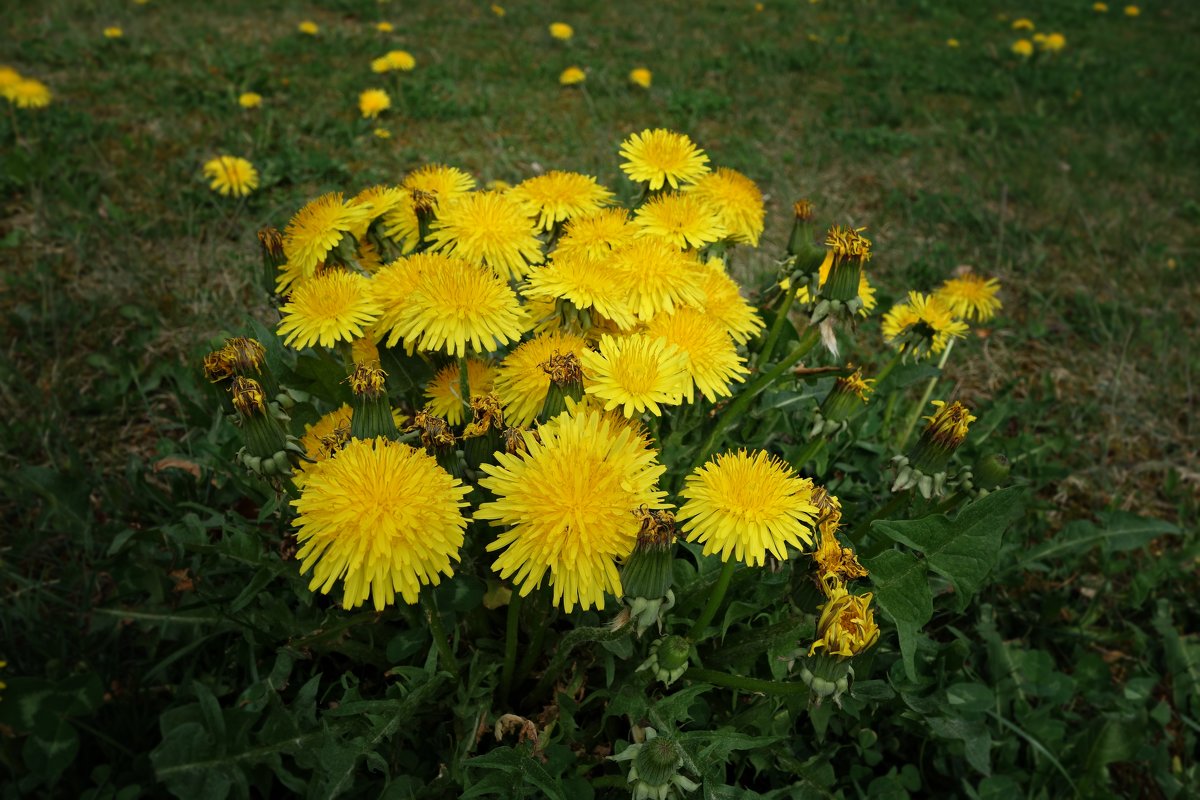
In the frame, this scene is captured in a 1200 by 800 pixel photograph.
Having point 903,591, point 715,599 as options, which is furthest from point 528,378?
point 903,591

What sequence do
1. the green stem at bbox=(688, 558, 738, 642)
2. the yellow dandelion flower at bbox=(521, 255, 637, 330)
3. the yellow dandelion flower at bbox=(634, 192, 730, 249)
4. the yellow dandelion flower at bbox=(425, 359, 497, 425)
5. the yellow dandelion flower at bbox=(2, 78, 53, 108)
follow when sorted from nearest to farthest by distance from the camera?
1. the green stem at bbox=(688, 558, 738, 642)
2. the yellow dandelion flower at bbox=(521, 255, 637, 330)
3. the yellow dandelion flower at bbox=(425, 359, 497, 425)
4. the yellow dandelion flower at bbox=(634, 192, 730, 249)
5. the yellow dandelion flower at bbox=(2, 78, 53, 108)

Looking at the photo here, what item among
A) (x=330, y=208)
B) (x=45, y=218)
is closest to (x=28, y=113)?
(x=45, y=218)

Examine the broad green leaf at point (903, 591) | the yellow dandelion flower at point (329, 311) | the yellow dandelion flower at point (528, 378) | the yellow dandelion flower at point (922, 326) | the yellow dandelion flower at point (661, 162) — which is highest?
the yellow dandelion flower at point (661, 162)

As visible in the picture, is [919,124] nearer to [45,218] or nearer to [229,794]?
[45,218]

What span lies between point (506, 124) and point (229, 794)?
172 inches

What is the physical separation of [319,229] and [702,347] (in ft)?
2.93

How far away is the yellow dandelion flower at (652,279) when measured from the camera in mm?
1559

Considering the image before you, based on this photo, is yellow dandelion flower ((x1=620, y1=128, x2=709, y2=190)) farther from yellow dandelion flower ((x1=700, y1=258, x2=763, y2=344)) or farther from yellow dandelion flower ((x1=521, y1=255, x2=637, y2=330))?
yellow dandelion flower ((x1=521, y1=255, x2=637, y2=330))

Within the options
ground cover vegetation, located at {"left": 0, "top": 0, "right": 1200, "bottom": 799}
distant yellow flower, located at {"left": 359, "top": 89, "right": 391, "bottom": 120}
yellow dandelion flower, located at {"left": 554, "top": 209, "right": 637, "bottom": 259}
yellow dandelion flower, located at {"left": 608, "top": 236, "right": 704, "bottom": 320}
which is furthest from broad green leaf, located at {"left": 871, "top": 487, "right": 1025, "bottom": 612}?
distant yellow flower, located at {"left": 359, "top": 89, "right": 391, "bottom": 120}

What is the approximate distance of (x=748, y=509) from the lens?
1.29 meters

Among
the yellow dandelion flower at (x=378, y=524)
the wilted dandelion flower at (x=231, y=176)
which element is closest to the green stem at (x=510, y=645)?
the yellow dandelion flower at (x=378, y=524)

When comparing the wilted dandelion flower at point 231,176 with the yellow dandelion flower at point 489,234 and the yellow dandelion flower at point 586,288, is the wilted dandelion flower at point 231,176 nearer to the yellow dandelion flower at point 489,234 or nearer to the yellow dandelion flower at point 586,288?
the yellow dandelion flower at point 489,234

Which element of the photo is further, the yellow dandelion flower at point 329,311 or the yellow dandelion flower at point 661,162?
the yellow dandelion flower at point 661,162

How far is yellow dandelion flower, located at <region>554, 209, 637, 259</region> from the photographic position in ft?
5.43
